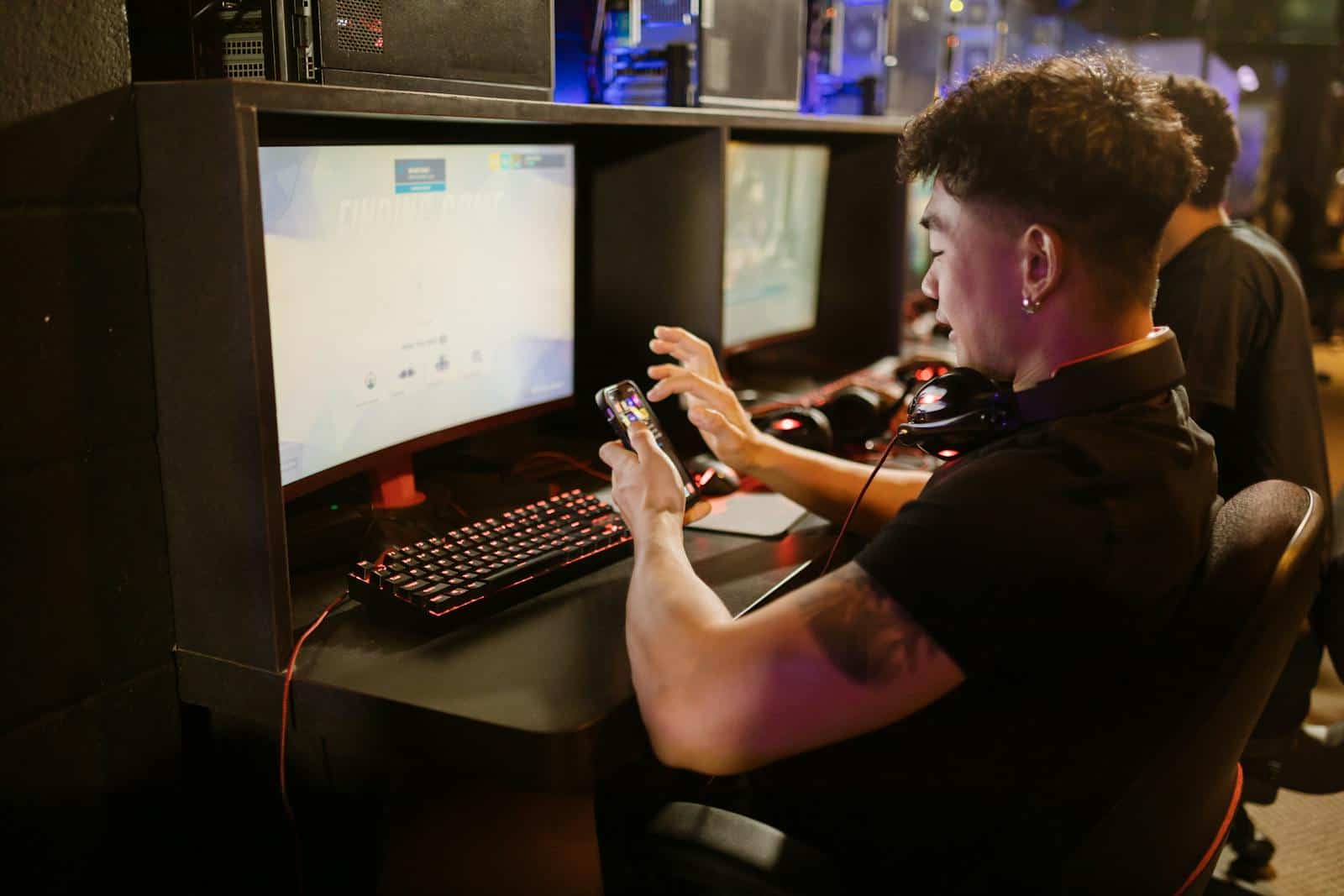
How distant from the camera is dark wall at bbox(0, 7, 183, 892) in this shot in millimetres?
977

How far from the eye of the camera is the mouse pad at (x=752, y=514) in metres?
1.51

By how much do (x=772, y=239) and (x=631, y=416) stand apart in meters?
Answer: 1.11

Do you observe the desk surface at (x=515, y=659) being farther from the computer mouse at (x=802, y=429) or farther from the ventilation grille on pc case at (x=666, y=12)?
the ventilation grille on pc case at (x=666, y=12)

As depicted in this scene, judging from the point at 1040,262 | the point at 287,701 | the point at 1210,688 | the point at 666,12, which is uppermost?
the point at 666,12

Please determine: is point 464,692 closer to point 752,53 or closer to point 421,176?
point 421,176

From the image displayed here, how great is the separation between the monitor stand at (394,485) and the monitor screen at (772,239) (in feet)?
2.55

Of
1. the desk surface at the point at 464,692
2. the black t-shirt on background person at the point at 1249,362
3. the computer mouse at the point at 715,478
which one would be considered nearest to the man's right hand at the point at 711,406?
the computer mouse at the point at 715,478

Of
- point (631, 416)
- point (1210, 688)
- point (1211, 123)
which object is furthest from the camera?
point (1211, 123)

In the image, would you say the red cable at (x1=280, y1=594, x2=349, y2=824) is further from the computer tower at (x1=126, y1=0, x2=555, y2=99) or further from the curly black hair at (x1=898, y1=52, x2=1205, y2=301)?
the curly black hair at (x1=898, y1=52, x2=1205, y2=301)

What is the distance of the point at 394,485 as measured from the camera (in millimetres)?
1522

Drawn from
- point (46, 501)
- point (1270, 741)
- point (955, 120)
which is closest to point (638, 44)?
point (955, 120)

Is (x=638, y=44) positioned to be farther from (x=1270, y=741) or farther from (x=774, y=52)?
(x=1270, y=741)

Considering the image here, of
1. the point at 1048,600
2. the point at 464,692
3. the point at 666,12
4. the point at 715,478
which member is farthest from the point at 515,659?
the point at 666,12

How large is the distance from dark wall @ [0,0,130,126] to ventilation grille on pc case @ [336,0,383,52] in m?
0.19
